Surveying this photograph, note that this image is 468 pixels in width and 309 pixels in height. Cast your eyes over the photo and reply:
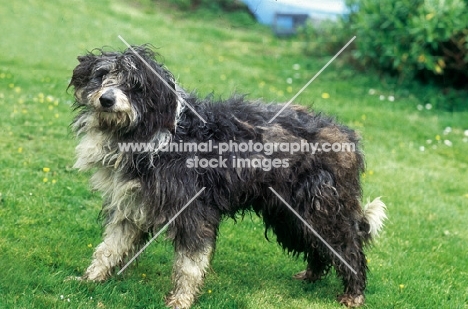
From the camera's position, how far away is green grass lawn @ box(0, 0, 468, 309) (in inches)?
199

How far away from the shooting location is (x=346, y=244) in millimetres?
5129

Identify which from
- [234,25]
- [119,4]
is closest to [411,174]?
[234,25]

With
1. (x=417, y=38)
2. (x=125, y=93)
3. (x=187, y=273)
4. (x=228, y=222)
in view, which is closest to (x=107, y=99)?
(x=125, y=93)

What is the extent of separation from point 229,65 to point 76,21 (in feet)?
12.8

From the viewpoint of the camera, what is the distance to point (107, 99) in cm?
424

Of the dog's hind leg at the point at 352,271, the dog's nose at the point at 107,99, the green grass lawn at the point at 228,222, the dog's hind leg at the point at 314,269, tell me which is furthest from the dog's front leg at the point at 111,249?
the dog's hind leg at the point at 352,271

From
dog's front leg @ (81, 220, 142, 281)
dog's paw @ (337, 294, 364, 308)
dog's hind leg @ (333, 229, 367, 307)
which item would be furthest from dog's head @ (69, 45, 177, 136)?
dog's paw @ (337, 294, 364, 308)

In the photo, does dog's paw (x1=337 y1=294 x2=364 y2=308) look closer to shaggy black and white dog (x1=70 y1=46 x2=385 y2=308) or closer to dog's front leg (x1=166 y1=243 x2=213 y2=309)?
shaggy black and white dog (x1=70 y1=46 x2=385 y2=308)

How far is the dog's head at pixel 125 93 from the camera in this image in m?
4.32

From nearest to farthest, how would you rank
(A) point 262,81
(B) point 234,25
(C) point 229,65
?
(A) point 262,81, (C) point 229,65, (B) point 234,25

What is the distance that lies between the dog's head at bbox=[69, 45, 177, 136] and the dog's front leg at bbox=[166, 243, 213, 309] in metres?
0.88

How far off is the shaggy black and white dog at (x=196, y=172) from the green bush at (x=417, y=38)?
255 inches

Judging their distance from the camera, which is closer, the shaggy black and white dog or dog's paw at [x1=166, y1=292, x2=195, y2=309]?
the shaggy black and white dog

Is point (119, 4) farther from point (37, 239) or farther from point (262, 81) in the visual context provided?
point (37, 239)
